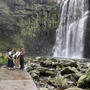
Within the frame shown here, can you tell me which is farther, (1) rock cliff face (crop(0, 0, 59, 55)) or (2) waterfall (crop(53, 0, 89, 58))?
(1) rock cliff face (crop(0, 0, 59, 55))

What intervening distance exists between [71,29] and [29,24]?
16195mm

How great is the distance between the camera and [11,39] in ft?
177

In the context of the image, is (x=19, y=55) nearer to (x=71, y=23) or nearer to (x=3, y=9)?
(x=71, y=23)

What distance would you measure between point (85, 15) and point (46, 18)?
1553cm

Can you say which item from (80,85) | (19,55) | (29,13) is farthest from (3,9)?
(80,85)

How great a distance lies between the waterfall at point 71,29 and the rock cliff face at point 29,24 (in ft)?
10.3

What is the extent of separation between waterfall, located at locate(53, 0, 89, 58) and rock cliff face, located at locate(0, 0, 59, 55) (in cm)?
313

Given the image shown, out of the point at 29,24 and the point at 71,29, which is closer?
the point at 71,29

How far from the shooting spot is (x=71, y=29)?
4675cm

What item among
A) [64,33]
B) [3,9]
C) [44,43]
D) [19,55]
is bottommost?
[44,43]

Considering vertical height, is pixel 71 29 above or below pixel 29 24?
below

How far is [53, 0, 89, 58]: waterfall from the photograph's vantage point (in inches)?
1690

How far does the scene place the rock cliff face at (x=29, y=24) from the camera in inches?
2106

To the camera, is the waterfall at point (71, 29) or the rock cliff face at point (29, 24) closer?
the waterfall at point (71, 29)
